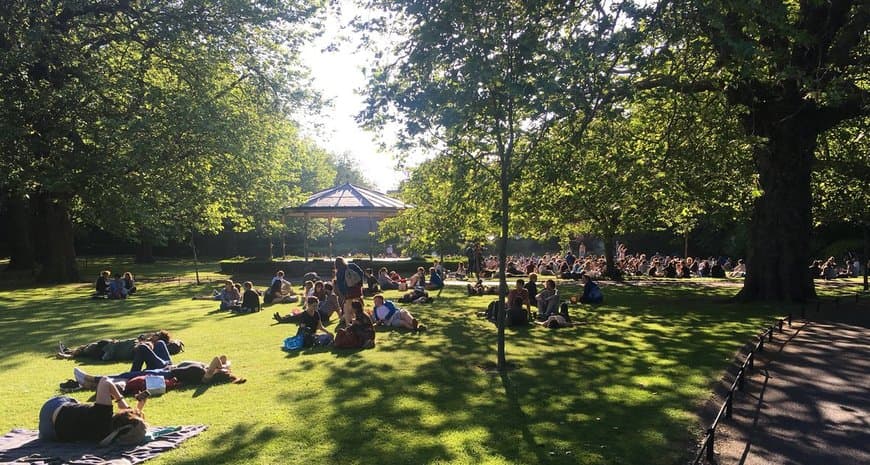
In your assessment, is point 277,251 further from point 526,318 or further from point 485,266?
point 526,318

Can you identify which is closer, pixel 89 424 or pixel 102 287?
pixel 89 424

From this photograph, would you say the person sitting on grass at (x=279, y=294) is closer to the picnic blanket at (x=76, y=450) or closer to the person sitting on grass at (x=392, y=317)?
the person sitting on grass at (x=392, y=317)

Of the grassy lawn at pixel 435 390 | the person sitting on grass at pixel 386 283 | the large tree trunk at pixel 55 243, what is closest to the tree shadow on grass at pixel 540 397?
the grassy lawn at pixel 435 390

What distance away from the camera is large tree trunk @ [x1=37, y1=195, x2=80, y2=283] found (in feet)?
89.7

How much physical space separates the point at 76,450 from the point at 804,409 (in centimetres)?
830

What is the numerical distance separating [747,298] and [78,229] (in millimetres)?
43126

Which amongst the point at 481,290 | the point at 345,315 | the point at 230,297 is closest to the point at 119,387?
the point at 345,315

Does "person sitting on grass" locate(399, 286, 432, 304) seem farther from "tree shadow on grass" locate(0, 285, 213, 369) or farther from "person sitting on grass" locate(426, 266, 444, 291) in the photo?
"tree shadow on grass" locate(0, 285, 213, 369)

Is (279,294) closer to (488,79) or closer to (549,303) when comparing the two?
(549,303)

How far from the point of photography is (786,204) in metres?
17.8

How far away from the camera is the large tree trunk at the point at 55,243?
27.3 metres

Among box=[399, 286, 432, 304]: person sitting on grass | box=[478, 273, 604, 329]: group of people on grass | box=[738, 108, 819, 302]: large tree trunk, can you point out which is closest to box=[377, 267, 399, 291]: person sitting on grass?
box=[399, 286, 432, 304]: person sitting on grass

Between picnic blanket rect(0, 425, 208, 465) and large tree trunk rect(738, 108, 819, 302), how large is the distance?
1663 centimetres

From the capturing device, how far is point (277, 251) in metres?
55.0
